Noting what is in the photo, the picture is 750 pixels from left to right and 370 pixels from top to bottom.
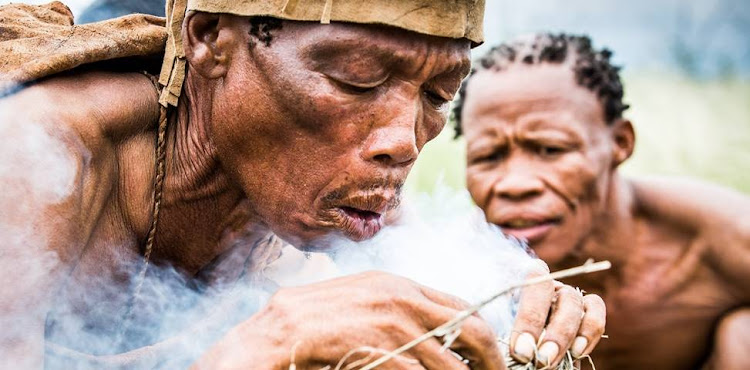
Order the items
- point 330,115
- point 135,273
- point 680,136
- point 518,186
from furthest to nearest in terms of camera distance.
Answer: point 680,136 → point 518,186 → point 135,273 → point 330,115

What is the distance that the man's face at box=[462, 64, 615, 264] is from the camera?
4.46 meters

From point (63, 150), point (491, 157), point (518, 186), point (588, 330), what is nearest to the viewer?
point (63, 150)

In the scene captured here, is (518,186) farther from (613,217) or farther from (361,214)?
(361,214)

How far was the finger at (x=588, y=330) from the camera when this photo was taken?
210 centimetres

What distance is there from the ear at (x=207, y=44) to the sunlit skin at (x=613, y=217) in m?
2.35

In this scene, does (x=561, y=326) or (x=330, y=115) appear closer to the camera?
(x=561, y=326)

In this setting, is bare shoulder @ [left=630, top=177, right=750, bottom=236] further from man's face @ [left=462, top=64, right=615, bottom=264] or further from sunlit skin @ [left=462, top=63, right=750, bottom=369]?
man's face @ [left=462, top=64, right=615, bottom=264]

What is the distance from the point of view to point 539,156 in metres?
4.58

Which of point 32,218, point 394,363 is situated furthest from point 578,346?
point 32,218

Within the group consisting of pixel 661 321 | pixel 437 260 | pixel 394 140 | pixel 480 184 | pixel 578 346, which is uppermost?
pixel 394 140

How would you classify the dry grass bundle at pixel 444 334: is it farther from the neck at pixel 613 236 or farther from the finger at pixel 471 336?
the neck at pixel 613 236

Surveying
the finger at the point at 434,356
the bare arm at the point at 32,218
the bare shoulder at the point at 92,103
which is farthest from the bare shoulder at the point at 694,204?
the bare arm at the point at 32,218

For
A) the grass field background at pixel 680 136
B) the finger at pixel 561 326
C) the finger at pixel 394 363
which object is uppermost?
the finger at pixel 394 363

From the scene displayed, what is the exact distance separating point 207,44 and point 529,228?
8.18 feet
